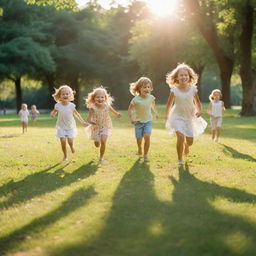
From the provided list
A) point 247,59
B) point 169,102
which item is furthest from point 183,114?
point 247,59

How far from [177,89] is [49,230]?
5.16m

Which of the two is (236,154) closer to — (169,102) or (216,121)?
(169,102)

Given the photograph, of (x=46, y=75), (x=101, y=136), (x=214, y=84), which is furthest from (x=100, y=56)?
(x=101, y=136)

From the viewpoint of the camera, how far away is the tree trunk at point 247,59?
98.4 feet

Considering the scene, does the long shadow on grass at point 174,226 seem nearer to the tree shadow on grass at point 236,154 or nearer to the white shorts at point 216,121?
the tree shadow on grass at point 236,154

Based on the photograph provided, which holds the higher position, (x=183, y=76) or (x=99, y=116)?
(x=183, y=76)

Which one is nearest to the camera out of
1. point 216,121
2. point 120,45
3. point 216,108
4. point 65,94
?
point 65,94

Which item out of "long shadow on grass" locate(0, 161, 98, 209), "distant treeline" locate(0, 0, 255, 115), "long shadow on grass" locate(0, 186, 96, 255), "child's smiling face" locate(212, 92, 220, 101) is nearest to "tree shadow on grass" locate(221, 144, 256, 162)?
"child's smiling face" locate(212, 92, 220, 101)

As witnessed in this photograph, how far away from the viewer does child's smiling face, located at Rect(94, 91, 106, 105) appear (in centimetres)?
1062

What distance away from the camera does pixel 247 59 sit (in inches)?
1227

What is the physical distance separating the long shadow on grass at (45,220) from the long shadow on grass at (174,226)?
516 millimetres

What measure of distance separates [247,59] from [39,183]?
1008 inches

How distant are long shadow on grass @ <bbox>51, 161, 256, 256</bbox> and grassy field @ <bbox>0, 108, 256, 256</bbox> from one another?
10mm

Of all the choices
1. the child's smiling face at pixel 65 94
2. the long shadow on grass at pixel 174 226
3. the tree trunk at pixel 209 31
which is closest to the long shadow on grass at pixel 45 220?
the long shadow on grass at pixel 174 226
